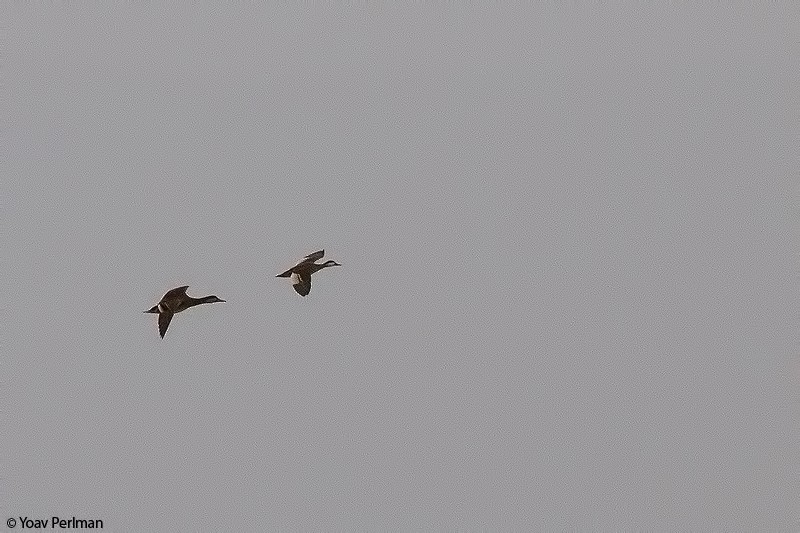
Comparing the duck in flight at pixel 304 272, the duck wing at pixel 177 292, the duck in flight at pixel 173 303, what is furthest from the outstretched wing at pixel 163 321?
the duck in flight at pixel 304 272

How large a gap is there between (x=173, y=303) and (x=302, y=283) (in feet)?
9.33

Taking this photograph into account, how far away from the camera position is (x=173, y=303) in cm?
2203

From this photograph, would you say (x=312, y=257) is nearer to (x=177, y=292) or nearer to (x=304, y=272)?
(x=304, y=272)


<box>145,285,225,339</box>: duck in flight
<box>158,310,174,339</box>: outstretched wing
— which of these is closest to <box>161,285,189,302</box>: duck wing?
<box>145,285,225,339</box>: duck in flight

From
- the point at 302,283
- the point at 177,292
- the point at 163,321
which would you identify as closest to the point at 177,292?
the point at 177,292

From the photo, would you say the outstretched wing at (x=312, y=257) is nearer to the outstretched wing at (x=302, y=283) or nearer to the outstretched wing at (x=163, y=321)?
the outstretched wing at (x=302, y=283)

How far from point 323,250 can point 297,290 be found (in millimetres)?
1219

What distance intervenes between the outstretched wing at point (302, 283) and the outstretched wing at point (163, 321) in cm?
268

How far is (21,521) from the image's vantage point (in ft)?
83.0

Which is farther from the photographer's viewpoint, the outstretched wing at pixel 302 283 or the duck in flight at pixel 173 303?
the outstretched wing at pixel 302 283

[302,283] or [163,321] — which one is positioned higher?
[302,283]

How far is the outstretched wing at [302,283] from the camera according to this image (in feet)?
78.0

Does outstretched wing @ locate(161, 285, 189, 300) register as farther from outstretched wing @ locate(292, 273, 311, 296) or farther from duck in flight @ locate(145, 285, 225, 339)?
outstretched wing @ locate(292, 273, 311, 296)

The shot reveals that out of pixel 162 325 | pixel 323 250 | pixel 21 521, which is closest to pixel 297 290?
pixel 323 250
